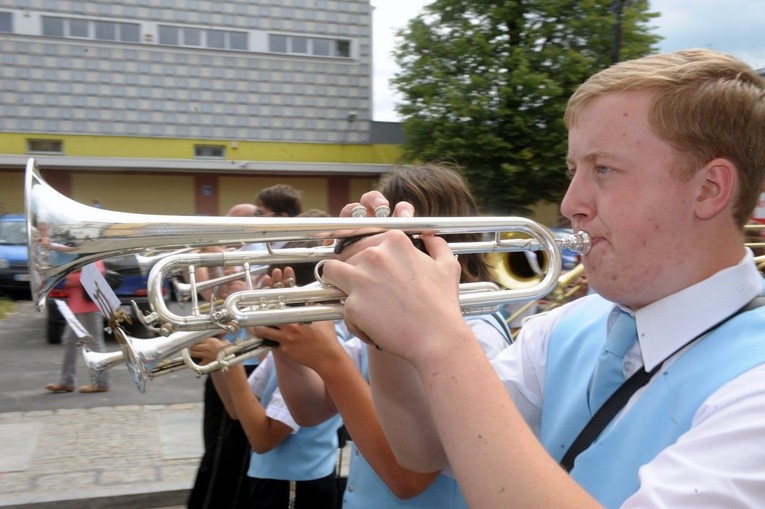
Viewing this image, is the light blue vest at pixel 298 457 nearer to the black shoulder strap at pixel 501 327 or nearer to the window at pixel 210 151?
the black shoulder strap at pixel 501 327

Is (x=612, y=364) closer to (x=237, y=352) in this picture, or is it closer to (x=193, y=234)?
(x=193, y=234)

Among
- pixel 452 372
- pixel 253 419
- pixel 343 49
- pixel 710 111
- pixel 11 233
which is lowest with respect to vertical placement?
pixel 11 233

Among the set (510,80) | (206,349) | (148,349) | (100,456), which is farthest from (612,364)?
(510,80)

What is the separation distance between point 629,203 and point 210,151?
19627mm

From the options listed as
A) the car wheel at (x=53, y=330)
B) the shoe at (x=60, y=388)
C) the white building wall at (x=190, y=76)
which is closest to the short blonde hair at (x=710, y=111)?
the shoe at (x=60, y=388)

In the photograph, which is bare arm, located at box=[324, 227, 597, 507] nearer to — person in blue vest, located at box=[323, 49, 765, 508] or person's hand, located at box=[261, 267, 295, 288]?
person in blue vest, located at box=[323, 49, 765, 508]

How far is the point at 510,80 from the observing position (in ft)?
50.3

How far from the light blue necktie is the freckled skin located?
6 cm

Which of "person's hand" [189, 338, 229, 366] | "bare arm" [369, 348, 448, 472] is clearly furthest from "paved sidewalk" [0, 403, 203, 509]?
"bare arm" [369, 348, 448, 472]

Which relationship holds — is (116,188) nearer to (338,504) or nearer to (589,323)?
(338,504)

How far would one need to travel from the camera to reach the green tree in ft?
50.4

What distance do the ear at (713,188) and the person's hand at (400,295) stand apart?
15.3 inches

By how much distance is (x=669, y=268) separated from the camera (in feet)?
3.74

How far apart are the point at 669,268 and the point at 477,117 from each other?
48.2ft
